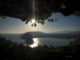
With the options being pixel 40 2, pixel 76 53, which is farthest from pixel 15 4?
pixel 76 53

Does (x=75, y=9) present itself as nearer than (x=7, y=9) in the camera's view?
Yes

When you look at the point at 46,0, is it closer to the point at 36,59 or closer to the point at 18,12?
the point at 18,12

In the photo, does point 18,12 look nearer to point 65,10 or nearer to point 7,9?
point 7,9

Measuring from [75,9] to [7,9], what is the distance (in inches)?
171

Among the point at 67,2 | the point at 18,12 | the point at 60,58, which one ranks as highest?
the point at 67,2

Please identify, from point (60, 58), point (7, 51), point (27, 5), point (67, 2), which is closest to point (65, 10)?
point (67, 2)

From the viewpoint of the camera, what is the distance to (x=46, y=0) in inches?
268

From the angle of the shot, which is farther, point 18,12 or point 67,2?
point 18,12

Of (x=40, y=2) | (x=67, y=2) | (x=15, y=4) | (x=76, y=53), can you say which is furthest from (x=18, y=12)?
(x=76, y=53)

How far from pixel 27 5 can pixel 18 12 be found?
0.98m

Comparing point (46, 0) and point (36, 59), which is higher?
point (46, 0)

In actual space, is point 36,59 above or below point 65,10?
below

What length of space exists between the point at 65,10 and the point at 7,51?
456cm

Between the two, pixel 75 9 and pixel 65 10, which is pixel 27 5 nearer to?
pixel 65 10
